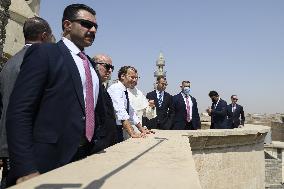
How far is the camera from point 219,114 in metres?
8.93

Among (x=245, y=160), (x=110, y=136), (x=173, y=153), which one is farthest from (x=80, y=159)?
(x=245, y=160)

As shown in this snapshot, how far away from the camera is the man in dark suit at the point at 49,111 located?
201cm

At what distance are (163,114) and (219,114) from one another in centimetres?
208

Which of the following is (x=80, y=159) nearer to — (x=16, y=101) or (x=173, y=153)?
(x=16, y=101)

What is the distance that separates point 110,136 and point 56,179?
1.90 metres

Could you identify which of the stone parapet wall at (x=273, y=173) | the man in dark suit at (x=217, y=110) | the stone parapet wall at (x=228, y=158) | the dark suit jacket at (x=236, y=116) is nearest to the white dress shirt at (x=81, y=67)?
the stone parapet wall at (x=228, y=158)

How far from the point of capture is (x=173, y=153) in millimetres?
→ 2922

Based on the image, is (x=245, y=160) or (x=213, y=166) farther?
(x=245, y=160)

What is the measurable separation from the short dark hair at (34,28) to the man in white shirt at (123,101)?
5.63 feet

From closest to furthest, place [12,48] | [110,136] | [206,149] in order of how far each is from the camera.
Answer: [110,136] < [206,149] < [12,48]

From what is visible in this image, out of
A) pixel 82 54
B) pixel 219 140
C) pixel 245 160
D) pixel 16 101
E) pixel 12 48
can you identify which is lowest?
pixel 245 160

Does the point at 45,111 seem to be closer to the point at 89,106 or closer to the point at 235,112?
the point at 89,106

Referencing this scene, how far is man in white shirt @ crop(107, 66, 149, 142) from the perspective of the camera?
4405mm

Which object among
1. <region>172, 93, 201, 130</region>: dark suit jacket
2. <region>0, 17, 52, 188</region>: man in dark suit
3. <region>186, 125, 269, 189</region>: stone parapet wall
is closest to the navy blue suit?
<region>172, 93, 201, 130</region>: dark suit jacket
